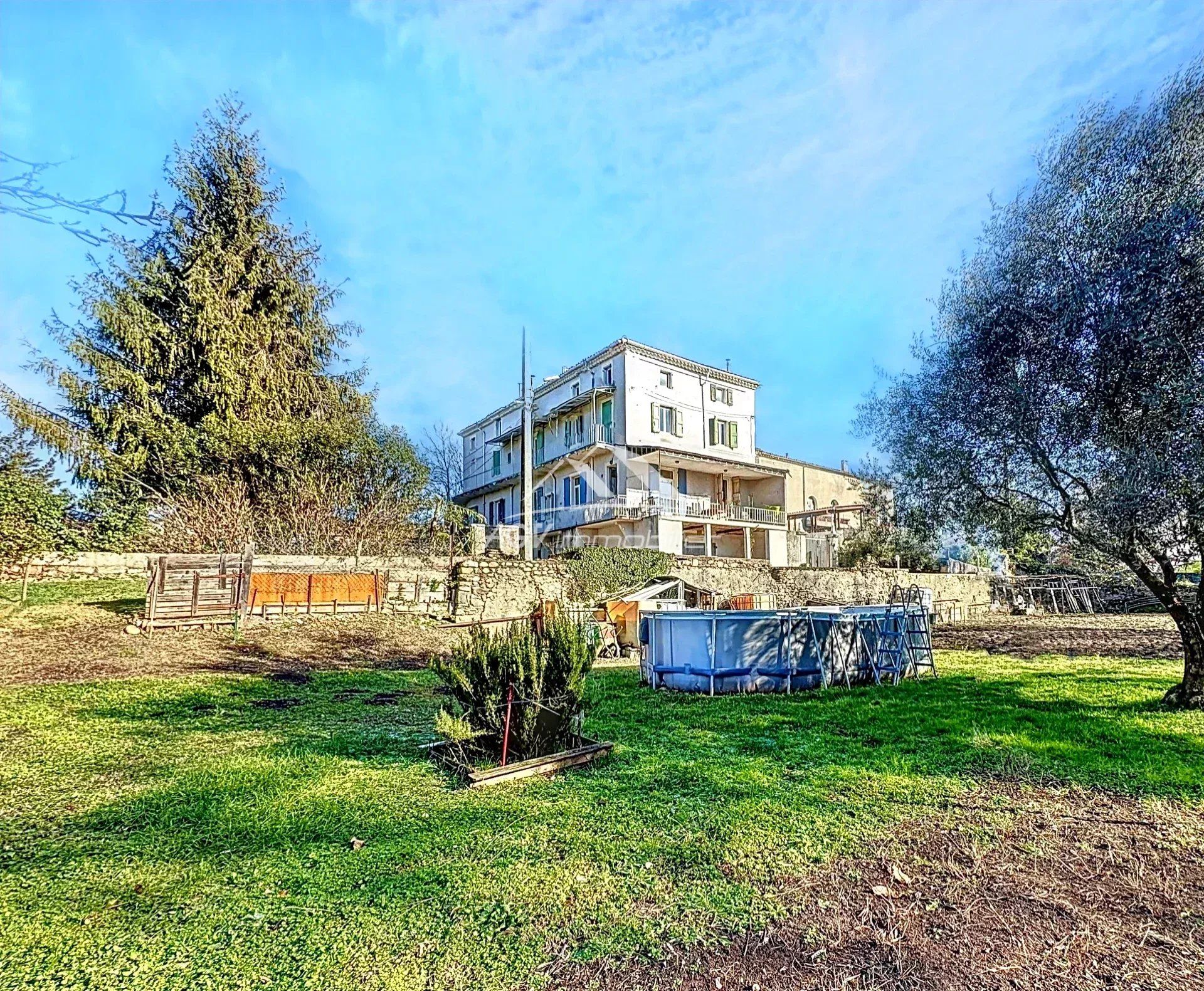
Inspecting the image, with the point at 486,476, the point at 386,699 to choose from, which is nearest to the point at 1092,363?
the point at 386,699

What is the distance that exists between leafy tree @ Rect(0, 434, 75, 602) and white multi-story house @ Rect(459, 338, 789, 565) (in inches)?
669

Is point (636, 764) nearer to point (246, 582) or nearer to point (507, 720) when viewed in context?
point (507, 720)

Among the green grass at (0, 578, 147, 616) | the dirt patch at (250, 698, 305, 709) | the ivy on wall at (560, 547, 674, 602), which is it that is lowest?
the dirt patch at (250, 698, 305, 709)

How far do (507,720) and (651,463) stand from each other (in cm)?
2166

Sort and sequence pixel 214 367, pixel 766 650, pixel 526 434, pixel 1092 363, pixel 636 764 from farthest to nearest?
1. pixel 526 434
2. pixel 214 367
3. pixel 766 650
4. pixel 1092 363
5. pixel 636 764

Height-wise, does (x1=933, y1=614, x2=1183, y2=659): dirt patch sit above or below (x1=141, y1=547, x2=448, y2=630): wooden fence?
below

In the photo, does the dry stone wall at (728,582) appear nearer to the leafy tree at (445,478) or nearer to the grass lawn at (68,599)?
the leafy tree at (445,478)

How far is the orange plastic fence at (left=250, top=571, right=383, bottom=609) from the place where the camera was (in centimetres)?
1323

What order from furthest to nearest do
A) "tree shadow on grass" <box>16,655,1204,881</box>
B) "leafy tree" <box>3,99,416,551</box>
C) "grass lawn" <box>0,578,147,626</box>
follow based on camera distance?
"leafy tree" <box>3,99,416,551</box> < "grass lawn" <box>0,578,147,626</box> < "tree shadow on grass" <box>16,655,1204,881</box>

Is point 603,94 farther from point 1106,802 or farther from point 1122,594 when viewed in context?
point 1122,594

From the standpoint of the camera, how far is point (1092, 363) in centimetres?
663

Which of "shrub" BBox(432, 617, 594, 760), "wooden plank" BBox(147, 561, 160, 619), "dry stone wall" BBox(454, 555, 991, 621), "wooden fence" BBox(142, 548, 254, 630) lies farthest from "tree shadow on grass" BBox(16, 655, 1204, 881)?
"dry stone wall" BBox(454, 555, 991, 621)

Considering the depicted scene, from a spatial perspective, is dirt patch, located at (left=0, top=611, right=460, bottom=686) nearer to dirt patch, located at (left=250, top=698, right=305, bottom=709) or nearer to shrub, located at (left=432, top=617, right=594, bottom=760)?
dirt patch, located at (left=250, top=698, right=305, bottom=709)

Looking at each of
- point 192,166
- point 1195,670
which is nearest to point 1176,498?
point 1195,670
